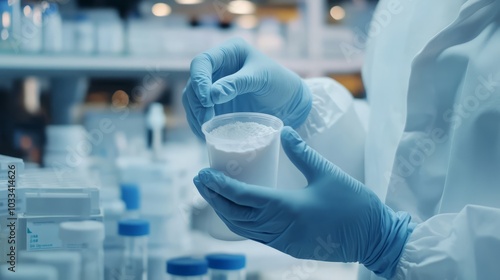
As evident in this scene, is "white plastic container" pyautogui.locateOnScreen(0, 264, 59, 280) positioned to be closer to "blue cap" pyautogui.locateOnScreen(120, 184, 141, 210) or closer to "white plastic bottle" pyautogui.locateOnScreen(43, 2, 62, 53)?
"blue cap" pyautogui.locateOnScreen(120, 184, 141, 210)

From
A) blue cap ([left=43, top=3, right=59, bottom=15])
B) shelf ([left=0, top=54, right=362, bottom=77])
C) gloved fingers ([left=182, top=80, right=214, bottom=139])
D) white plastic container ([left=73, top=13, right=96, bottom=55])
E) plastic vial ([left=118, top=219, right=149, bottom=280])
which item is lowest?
plastic vial ([left=118, top=219, right=149, bottom=280])

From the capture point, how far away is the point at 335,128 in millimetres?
1367

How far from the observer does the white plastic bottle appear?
2578mm

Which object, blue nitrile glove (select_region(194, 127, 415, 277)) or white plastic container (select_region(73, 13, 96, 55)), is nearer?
blue nitrile glove (select_region(194, 127, 415, 277))

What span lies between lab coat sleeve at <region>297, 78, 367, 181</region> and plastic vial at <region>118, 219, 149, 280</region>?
0.42 meters

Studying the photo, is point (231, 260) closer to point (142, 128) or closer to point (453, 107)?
point (453, 107)

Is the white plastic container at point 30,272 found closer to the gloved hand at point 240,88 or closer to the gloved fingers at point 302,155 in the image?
the gloved hand at point 240,88

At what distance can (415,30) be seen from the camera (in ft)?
4.31

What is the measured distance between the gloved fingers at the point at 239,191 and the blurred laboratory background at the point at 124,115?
0.29m

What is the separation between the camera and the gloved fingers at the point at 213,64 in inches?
41.2

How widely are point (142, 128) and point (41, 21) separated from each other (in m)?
0.66

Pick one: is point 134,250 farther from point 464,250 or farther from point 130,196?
point 464,250

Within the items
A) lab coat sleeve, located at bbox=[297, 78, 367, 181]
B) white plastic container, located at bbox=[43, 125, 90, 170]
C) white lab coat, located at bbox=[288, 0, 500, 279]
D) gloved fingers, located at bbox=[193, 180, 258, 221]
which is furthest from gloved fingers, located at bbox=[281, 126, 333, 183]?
white plastic container, located at bbox=[43, 125, 90, 170]

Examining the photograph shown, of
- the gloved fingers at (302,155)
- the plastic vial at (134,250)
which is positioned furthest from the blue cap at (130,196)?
the gloved fingers at (302,155)
